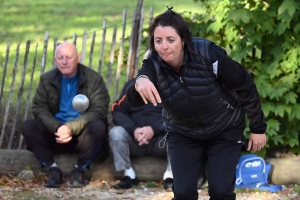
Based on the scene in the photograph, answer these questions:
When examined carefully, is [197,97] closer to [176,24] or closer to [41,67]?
[176,24]

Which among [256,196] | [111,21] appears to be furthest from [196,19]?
[111,21]

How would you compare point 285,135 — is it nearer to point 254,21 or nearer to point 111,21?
point 254,21

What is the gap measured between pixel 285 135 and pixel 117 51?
2.33m

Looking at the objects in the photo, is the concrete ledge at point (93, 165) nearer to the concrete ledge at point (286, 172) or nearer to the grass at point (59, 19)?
the concrete ledge at point (286, 172)

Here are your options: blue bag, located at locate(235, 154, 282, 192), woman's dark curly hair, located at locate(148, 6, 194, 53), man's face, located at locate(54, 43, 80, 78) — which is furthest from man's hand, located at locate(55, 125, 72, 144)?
woman's dark curly hair, located at locate(148, 6, 194, 53)

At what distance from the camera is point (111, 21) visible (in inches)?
653

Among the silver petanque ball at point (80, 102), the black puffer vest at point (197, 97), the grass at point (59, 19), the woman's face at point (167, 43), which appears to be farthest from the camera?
the grass at point (59, 19)

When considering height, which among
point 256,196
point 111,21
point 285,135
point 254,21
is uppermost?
point 111,21

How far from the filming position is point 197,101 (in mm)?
5098

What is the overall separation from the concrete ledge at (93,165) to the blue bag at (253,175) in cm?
84

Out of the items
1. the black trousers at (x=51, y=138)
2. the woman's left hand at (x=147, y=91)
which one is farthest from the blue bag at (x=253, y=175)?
the woman's left hand at (x=147, y=91)

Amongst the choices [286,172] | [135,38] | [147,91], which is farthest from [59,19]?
[147,91]

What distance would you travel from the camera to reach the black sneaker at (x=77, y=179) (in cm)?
765

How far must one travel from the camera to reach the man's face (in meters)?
7.75
